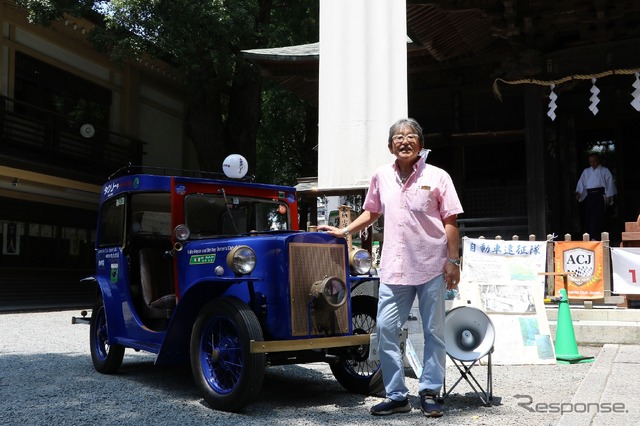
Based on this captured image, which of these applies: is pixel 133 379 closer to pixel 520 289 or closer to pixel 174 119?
pixel 520 289

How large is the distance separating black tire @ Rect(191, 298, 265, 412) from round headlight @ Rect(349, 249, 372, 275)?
1112 millimetres

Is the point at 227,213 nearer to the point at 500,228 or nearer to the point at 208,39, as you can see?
the point at 500,228

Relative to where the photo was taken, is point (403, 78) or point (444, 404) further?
point (403, 78)

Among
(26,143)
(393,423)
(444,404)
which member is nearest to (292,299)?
(393,423)

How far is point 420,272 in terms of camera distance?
4.43 m

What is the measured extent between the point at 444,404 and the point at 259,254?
1829mm

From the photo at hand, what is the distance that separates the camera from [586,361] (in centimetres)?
712

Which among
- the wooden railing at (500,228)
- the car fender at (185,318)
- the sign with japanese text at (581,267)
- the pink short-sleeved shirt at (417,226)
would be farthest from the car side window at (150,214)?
the wooden railing at (500,228)

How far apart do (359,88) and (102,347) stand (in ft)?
12.4

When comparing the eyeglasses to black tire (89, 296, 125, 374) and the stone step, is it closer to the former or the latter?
black tire (89, 296, 125, 374)

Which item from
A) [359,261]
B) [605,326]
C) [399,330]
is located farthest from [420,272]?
[605,326]

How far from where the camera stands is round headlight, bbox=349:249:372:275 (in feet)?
17.8

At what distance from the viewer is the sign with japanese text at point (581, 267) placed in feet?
30.5

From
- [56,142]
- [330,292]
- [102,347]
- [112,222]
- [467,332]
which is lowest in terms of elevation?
[102,347]
